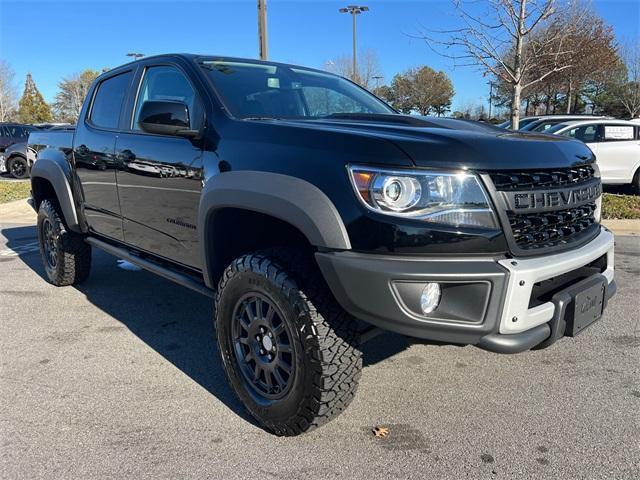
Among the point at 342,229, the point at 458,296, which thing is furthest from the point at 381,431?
the point at 342,229

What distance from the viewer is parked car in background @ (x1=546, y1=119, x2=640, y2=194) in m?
10.5

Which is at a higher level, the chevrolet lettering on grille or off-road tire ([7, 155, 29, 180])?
the chevrolet lettering on grille

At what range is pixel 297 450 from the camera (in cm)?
246

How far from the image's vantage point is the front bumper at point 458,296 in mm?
2055

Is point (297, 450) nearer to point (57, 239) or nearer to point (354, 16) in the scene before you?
point (57, 239)

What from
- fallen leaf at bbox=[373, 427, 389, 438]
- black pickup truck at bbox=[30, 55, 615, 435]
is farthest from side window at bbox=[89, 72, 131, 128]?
fallen leaf at bbox=[373, 427, 389, 438]

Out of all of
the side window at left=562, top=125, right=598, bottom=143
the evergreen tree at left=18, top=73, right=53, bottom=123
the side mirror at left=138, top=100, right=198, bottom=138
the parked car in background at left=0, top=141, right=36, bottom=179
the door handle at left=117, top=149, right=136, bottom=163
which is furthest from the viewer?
the evergreen tree at left=18, top=73, right=53, bottom=123

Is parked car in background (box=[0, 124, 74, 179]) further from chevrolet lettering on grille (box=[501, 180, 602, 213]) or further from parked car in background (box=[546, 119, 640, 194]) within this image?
chevrolet lettering on grille (box=[501, 180, 602, 213])

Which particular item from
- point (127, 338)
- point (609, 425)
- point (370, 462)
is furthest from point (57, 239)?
point (609, 425)

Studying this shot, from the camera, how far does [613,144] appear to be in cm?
1051

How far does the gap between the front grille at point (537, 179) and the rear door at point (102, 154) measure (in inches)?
107

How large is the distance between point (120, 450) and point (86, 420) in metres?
0.38

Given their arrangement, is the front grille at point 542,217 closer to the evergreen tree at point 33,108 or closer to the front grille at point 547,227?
the front grille at point 547,227

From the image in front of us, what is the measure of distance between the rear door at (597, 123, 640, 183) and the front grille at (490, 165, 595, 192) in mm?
9088
